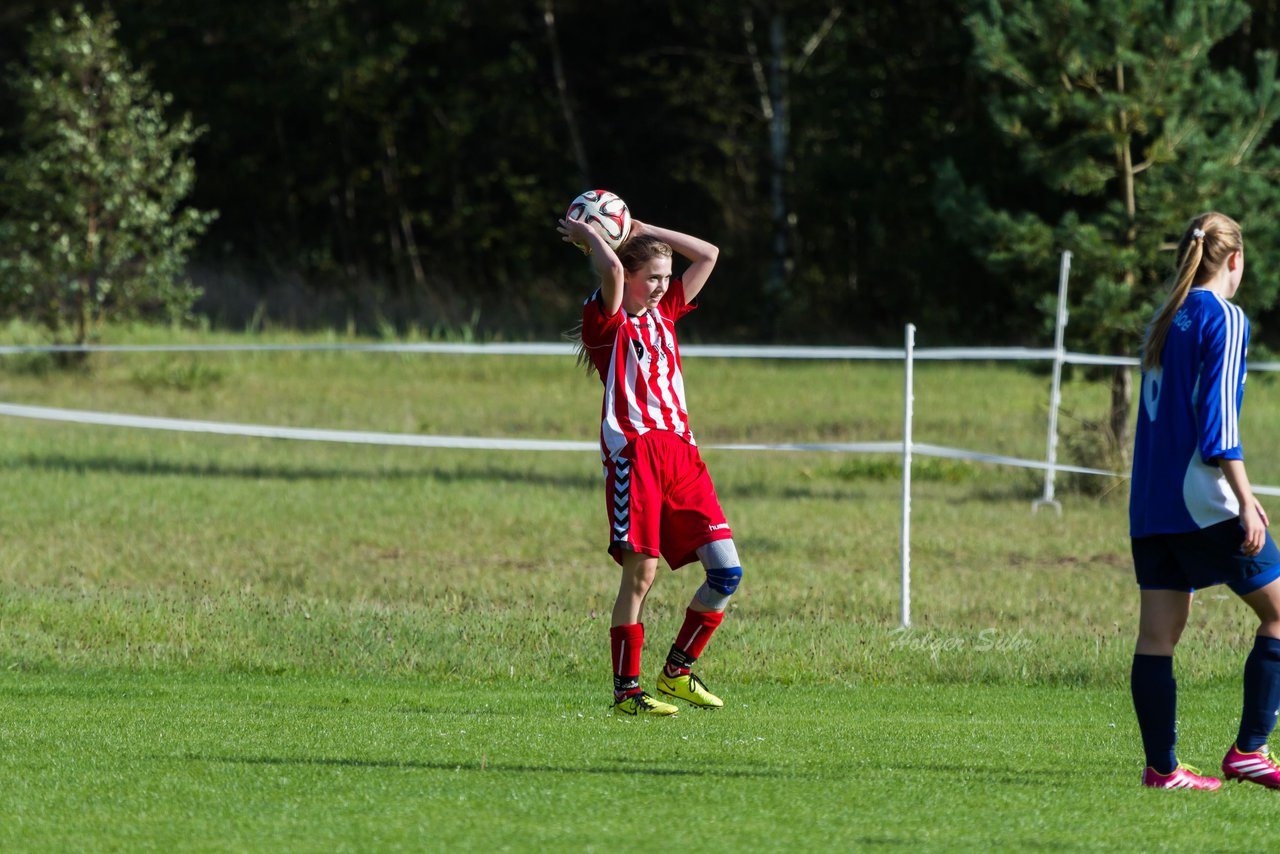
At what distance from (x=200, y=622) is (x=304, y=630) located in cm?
67

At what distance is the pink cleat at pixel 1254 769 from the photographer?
5469 millimetres

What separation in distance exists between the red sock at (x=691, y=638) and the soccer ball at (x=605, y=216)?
1597 mm

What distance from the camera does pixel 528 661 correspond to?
8.98m

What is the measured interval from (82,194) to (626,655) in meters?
21.6

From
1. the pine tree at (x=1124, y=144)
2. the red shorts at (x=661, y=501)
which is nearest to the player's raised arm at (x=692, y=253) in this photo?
the red shorts at (x=661, y=501)

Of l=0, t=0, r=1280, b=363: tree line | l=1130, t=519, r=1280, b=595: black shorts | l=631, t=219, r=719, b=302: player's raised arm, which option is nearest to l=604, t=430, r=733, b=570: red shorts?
l=631, t=219, r=719, b=302: player's raised arm

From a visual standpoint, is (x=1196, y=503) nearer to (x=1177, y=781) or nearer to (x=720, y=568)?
(x=1177, y=781)

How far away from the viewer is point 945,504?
56.1 feet

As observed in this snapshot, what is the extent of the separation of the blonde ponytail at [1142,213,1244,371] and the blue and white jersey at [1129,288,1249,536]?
0.09 feet

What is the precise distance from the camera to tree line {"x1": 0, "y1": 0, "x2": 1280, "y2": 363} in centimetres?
3462

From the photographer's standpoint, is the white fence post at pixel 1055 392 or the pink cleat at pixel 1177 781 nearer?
the pink cleat at pixel 1177 781

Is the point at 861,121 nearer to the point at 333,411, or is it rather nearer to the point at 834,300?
the point at 834,300

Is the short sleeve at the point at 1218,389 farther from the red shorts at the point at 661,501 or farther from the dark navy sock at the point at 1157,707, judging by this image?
the red shorts at the point at 661,501

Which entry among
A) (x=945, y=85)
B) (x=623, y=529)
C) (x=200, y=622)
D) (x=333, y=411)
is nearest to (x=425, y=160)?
(x=945, y=85)
